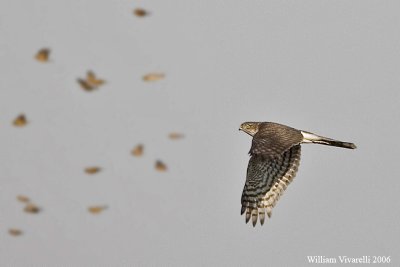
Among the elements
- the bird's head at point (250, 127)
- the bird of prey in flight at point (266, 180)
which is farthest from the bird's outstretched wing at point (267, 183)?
the bird's head at point (250, 127)

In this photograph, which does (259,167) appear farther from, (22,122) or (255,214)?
(22,122)

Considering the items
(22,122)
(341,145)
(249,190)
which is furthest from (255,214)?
(22,122)

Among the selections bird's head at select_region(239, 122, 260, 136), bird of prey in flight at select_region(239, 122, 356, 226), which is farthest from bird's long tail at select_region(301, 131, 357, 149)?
bird's head at select_region(239, 122, 260, 136)

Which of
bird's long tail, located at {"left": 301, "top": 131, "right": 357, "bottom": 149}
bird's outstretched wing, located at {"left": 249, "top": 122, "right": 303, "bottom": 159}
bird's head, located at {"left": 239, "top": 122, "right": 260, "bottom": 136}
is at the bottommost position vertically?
bird's outstretched wing, located at {"left": 249, "top": 122, "right": 303, "bottom": 159}

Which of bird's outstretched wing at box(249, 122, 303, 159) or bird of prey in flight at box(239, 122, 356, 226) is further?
bird of prey in flight at box(239, 122, 356, 226)

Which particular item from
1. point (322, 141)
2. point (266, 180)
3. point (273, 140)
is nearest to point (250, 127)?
point (266, 180)

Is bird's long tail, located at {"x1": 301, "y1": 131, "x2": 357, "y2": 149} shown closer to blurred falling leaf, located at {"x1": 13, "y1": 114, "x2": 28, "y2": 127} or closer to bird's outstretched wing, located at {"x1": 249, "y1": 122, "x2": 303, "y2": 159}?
bird's outstretched wing, located at {"x1": 249, "y1": 122, "x2": 303, "y2": 159}

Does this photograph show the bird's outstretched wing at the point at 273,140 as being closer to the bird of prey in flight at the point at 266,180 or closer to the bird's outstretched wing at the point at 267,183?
the bird of prey in flight at the point at 266,180

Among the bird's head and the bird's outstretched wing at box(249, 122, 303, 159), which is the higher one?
the bird's head
